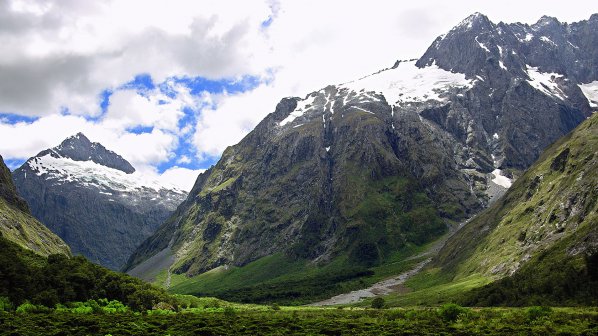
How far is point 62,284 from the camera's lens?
114500 millimetres

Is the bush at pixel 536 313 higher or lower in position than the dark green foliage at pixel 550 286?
higher

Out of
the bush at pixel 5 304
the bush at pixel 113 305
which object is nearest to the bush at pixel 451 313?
the bush at pixel 113 305

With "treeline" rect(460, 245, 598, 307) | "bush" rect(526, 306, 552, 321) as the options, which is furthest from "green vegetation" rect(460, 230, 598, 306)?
"bush" rect(526, 306, 552, 321)

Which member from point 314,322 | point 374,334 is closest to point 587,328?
point 374,334

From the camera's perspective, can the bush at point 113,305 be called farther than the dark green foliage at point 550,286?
No

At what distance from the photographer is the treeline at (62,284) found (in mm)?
104188

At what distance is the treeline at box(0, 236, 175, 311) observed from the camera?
104 m

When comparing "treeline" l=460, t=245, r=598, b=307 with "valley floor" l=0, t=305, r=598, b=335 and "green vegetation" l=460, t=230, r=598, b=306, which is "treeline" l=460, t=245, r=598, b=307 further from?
"valley floor" l=0, t=305, r=598, b=335

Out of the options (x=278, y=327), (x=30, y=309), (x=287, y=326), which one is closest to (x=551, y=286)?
(x=287, y=326)

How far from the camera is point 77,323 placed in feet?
250

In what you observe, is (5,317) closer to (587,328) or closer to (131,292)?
(131,292)

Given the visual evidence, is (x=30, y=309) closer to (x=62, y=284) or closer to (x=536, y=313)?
(x=62, y=284)

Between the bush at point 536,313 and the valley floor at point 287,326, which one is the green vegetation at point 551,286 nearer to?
the bush at point 536,313

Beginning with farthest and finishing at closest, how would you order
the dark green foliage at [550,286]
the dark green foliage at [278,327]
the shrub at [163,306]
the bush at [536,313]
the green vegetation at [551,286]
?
the green vegetation at [551,286], the dark green foliage at [550,286], the shrub at [163,306], the bush at [536,313], the dark green foliage at [278,327]
